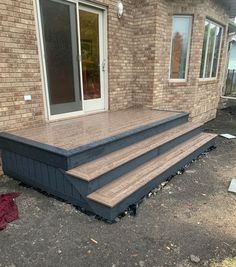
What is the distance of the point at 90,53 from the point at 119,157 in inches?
104

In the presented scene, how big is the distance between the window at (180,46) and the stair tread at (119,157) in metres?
2.31

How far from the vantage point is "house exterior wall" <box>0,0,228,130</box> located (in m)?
3.40

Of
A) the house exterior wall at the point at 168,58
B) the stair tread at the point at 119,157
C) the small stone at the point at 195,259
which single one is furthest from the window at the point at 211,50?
the small stone at the point at 195,259

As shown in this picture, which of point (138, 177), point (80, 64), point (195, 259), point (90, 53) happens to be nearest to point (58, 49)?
point (80, 64)

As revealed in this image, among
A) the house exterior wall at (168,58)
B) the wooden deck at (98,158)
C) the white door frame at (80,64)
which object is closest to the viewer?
the wooden deck at (98,158)

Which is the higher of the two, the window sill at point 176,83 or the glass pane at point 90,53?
the glass pane at point 90,53

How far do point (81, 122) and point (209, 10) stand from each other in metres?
4.56

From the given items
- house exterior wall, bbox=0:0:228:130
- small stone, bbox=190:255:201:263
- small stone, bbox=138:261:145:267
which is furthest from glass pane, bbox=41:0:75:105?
small stone, bbox=190:255:201:263

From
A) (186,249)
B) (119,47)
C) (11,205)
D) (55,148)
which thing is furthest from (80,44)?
(186,249)

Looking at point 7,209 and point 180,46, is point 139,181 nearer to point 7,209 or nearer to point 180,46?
point 7,209

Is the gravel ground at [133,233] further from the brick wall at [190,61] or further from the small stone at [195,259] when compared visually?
the brick wall at [190,61]

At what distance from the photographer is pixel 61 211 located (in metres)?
2.67

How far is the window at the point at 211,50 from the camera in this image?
6359mm

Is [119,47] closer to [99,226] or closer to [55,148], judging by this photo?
[55,148]
